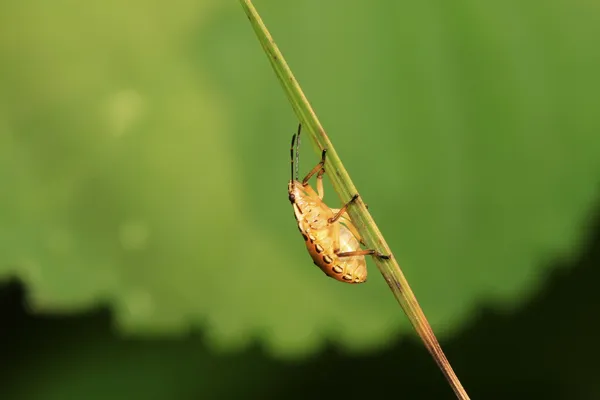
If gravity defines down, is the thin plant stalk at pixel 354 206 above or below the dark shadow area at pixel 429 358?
above

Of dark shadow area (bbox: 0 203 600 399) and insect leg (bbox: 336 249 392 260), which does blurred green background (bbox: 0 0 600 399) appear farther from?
insect leg (bbox: 336 249 392 260)

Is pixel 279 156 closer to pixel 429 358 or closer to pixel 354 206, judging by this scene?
pixel 354 206

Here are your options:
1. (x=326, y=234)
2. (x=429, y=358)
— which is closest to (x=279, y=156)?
(x=326, y=234)

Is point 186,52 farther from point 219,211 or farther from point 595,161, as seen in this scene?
point 595,161

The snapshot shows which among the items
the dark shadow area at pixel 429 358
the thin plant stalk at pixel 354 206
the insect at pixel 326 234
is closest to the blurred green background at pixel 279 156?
the dark shadow area at pixel 429 358

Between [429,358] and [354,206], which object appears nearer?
[354,206]

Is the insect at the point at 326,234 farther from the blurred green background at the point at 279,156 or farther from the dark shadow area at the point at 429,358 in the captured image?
the dark shadow area at the point at 429,358
